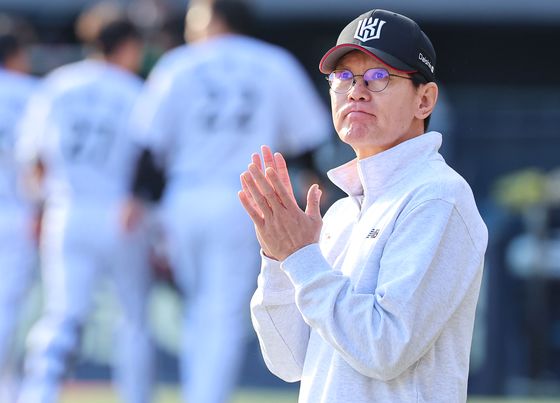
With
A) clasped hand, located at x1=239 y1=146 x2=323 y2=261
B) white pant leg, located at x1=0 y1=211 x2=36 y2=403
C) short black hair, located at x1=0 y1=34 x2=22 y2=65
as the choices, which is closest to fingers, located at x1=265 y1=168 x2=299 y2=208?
clasped hand, located at x1=239 y1=146 x2=323 y2=261

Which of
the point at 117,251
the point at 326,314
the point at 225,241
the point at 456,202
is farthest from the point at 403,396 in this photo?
the point at 117,251

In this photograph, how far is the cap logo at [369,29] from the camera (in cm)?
274

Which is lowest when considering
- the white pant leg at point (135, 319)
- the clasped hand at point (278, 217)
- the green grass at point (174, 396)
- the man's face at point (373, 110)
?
the green grass at point (174, 396)

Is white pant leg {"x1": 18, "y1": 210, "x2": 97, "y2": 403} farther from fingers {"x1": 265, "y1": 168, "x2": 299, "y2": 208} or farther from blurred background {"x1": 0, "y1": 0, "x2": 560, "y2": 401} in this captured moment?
fingers {"x1": 265, "y1": 168, "x2": 299, "y2": 208}

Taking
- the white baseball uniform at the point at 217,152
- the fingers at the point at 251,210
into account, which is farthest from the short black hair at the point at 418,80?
the white baseball uniform at the point at 217,152

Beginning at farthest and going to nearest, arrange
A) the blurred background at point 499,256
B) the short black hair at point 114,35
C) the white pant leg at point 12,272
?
1. the blurred background at point 499,256
2. the white pant leg at point 12,272
3. the short black hair at point 114,35

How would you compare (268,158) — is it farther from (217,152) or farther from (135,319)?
(135,319)

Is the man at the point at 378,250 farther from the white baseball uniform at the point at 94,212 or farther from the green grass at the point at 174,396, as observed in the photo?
the green grass at the point at 174,396

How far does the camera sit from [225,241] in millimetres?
6137

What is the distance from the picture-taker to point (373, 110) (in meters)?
2.77

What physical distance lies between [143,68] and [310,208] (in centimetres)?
919

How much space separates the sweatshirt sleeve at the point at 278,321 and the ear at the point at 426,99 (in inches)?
17.1

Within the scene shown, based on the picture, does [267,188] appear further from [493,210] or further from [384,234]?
[493,210]

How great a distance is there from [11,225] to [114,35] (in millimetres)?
1263
